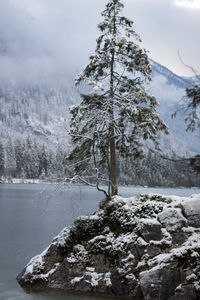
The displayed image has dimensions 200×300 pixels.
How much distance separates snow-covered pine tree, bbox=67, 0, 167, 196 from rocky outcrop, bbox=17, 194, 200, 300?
304 centimetres

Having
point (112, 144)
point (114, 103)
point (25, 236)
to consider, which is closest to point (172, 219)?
point (112, 144)

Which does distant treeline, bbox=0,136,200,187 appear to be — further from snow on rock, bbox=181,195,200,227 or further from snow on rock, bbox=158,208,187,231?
snow on rock, bbox=158,208,187,231

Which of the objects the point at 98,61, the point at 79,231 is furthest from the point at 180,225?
the point at 98,61

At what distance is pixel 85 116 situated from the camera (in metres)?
15.3

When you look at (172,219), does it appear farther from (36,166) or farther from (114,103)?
(36,166)

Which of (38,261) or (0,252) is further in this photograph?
(0,252)

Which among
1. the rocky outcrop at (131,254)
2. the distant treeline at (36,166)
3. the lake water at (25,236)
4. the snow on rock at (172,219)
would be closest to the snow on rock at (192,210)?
the rocky outcrop at (131,254)

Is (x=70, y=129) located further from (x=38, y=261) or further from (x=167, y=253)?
(x=167, y=253)

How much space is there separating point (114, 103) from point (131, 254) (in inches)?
280

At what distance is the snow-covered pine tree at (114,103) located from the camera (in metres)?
15.1

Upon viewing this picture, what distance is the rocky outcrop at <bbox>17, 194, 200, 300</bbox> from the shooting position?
32.3 ft

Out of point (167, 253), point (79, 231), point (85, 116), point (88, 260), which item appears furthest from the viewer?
point (85, 116)

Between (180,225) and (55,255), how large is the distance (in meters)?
4.58

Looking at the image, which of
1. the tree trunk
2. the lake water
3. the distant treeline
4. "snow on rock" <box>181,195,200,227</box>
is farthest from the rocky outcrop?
the distant treeline
